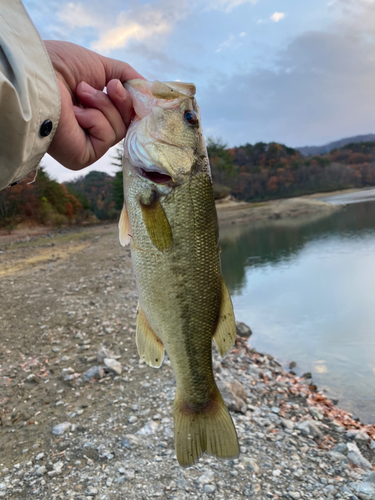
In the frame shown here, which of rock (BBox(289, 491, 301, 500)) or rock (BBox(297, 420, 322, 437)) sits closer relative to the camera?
rock (BBox(289, 491, 301, 500))

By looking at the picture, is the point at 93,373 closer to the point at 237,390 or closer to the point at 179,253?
the point at 237,390

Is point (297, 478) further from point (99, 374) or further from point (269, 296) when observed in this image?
point (269, 296)

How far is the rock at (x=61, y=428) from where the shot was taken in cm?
344

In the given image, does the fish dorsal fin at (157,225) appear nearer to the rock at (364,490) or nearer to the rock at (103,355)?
the rock at (364,490)

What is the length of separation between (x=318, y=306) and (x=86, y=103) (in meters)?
8.61

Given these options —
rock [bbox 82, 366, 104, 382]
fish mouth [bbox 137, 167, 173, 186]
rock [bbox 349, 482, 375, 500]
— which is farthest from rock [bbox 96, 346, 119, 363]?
fish mouth [bbox 137, 167, 173, 186]

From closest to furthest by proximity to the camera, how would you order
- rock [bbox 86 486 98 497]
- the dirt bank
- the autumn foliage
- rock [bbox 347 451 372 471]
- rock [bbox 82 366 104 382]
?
rock [bbox 86 486 98 497] < rock [bbox 347 451 372 471] < rock [bbox 82 366 104 382] < the dirt bank < the autumn foliage

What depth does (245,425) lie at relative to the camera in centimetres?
377

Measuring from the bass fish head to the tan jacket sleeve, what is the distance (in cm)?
44

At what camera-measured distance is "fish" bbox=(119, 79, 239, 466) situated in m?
1.86

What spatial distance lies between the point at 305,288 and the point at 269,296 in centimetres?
132

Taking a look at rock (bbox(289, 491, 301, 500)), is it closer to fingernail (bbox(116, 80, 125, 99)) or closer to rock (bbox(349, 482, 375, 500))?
rock (bbox(349, 482, 375, 500))

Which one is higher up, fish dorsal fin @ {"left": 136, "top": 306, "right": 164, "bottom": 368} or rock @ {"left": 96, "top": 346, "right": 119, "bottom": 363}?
fish dorsal fin @ {"left": 136, "top": 306, "right": 164, "bottom": 368}

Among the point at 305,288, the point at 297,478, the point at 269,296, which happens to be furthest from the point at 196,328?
the point at 305,288
